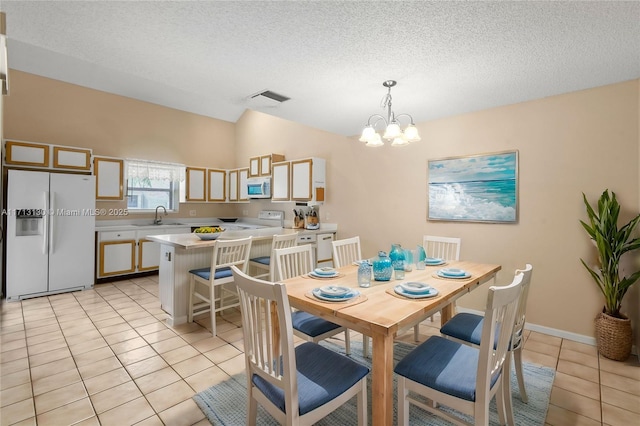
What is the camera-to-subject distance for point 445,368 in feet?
4.87

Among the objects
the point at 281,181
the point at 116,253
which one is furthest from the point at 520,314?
the point at 116,253

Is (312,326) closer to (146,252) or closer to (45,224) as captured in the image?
(45,224)

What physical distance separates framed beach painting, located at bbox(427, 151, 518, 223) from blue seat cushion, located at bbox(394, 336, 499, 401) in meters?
1.99

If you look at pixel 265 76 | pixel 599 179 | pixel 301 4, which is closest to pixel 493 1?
pixel 301 4

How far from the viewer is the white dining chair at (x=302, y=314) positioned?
1952 millimetres

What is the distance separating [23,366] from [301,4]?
329cm

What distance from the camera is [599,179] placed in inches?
105

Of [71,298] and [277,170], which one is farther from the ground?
[277,170]

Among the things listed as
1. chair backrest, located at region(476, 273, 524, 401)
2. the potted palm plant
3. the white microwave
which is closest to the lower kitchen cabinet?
the white microwave

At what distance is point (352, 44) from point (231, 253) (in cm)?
220

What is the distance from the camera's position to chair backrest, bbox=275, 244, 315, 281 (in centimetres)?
225

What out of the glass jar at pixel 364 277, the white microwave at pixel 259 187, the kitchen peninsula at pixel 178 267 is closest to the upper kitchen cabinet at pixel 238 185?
the white microwave at pixel 259 187

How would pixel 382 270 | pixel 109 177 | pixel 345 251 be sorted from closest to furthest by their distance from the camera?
pixel 382 270, pixel 345 251, pixel 109 177

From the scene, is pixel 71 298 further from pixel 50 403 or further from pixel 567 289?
pixel 567 289
